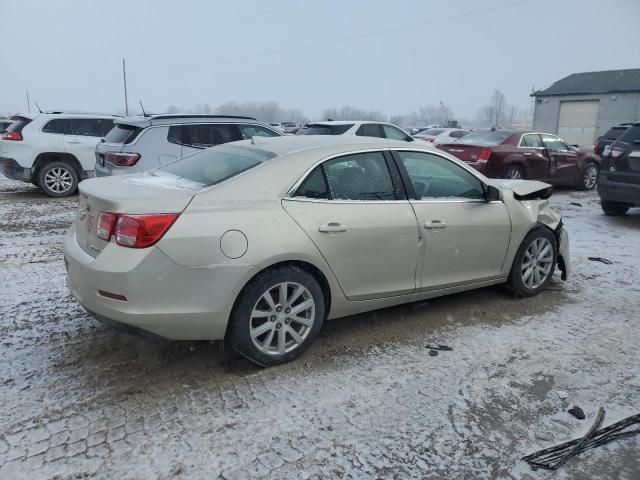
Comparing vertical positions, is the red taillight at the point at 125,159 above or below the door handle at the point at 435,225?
above

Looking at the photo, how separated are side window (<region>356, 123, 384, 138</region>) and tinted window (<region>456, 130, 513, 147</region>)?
74.1 inches

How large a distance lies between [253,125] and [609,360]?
22.8ft

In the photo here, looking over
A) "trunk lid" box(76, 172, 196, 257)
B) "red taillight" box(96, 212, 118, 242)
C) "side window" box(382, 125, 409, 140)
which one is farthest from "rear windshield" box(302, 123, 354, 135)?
"red taillight" box(96, 212, 118, 242)

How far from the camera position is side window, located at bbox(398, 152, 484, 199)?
416cm

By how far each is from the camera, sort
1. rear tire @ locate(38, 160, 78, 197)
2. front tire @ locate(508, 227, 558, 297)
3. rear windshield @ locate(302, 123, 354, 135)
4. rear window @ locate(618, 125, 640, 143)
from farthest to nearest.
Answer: rear windshield @ locate(302, 123, 354, 135)
rear tire @ locate(38, 160, 78, 197)
rear window @ locate(618, 125, 640, 143)
front tire @ locate(508, 227, 558, 297)

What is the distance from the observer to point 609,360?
3.73 metres

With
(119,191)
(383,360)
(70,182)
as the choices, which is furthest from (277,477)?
(70,182)

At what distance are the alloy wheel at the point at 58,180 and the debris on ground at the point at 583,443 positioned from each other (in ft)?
34.2

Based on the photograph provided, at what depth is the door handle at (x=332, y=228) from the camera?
3523 millimetres

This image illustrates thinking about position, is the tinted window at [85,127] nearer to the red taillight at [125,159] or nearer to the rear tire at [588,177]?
the red taillight at [125,159]

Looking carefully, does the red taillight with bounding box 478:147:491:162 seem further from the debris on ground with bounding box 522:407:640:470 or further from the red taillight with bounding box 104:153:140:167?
the debris on ground with bounding box 522:407:640:470

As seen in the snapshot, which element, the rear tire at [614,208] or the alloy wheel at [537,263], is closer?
the alloy wheel at [537,263]

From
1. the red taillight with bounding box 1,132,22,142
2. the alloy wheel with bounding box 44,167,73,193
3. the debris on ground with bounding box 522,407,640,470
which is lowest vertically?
the debris on ground with bounding box 522,407,640,470

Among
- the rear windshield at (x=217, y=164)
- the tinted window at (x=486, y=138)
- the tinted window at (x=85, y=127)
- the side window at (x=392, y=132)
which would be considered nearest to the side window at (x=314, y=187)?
the rear windshield at (x=217, y=164)
